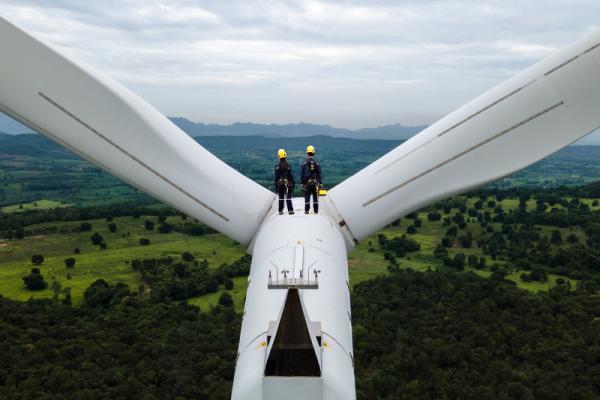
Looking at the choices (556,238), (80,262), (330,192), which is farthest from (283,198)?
(556,238)

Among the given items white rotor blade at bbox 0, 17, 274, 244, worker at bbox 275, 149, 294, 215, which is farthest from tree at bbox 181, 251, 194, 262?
white rotor blade at bbox 0, 17, 274, 244

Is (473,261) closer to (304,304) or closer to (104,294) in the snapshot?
(104,294)

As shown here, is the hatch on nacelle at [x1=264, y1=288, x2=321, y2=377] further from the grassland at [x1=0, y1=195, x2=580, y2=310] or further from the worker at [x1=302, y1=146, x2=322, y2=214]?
the grassland at [x1=0, y1=195, x2=580, y2=310]

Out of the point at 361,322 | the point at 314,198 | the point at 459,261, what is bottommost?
the point at 361,322

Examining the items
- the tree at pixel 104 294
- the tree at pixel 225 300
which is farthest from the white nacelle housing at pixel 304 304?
the tree at pixel 104 294

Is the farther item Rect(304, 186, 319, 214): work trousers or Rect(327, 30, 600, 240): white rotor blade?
Rect(304, 186, 319, 214): work trousers
